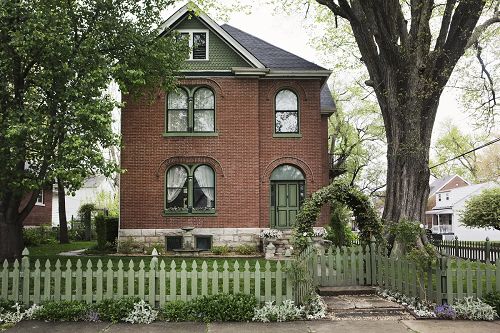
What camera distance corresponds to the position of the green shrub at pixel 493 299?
985 cm

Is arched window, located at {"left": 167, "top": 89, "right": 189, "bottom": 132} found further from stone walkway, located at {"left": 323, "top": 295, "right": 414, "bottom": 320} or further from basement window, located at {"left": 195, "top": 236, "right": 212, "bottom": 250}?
stone walkway, located at {"left": 323, "top": 295, "right": 414, "bottom": 320}

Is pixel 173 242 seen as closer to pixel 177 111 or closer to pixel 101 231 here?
pixel 101 231

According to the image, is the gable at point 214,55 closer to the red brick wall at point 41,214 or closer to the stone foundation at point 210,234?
the stone foundation at point 210,234

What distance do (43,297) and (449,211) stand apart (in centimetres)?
5629

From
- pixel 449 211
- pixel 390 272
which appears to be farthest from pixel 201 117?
pixel 449 211

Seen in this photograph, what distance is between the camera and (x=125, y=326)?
9.30 m

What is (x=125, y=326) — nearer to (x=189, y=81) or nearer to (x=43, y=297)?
(x=43, y=297)

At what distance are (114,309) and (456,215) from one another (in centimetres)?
5448

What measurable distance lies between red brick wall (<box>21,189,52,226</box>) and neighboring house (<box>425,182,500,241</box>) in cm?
3853

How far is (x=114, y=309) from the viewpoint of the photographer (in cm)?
967

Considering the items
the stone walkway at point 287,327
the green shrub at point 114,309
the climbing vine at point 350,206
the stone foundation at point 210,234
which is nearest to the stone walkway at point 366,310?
the stone walkway at point 287,327

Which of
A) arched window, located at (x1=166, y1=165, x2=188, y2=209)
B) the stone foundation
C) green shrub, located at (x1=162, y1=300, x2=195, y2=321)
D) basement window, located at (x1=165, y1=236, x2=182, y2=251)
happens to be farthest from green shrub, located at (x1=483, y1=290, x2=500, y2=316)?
arched window, located at (x1=166, y1=165, x2=188, y2=209)

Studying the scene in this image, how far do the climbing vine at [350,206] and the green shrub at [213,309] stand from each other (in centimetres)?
274

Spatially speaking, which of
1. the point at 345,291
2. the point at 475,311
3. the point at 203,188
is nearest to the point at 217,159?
the point at 203,188
